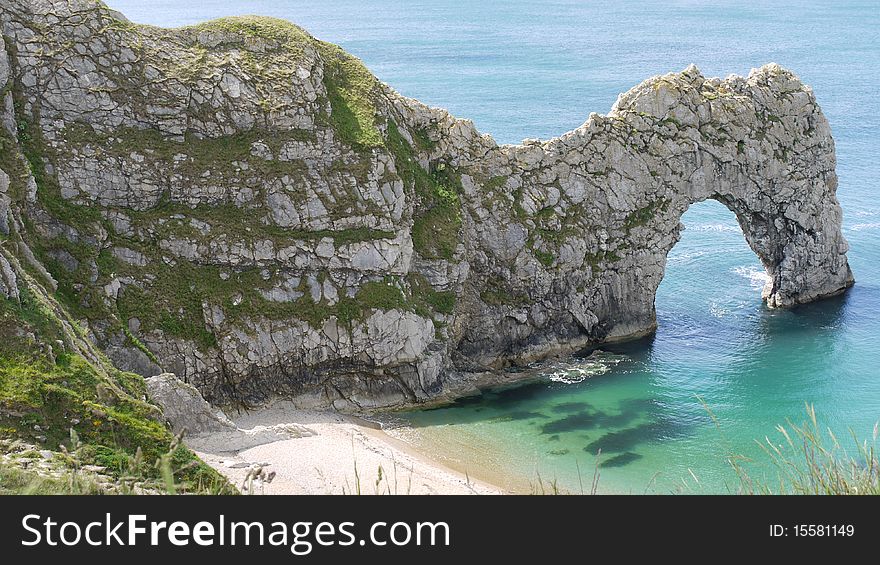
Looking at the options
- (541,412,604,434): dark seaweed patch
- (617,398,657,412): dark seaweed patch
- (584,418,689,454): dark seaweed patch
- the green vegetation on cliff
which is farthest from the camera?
the green vegetation on cliff

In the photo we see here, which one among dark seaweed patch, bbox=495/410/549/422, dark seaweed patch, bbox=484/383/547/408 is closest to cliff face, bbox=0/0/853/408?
dark seaweed patch, bbox=484/383/547/408

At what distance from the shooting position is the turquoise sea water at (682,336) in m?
47.5

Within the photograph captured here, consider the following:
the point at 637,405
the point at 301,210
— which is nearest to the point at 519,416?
the point at 637,405

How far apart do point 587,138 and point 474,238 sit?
9.62 metres

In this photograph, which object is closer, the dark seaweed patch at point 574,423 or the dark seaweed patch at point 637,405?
the dark seaweed patch at point 574,423

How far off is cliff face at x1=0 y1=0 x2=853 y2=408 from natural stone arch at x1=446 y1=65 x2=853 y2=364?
159 mm

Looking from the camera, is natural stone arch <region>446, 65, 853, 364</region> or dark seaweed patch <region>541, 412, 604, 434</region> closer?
dark seaweed patch <region>541, 412, 604, 434</region>

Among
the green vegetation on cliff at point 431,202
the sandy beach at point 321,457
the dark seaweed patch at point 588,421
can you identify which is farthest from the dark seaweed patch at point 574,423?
the green vegetation on cliff at point 431,202

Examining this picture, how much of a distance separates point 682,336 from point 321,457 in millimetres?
28465

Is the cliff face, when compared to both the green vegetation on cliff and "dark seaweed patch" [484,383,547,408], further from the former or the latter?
"dark seaweed patch" [484,383,547,408]

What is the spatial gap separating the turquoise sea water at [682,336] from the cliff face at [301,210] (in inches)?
179

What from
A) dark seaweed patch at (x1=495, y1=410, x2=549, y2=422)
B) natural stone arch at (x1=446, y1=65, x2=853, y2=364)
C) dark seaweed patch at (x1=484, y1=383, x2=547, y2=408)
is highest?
natural stone arch at (x1=446, y1=65, x2=853, y2=364)

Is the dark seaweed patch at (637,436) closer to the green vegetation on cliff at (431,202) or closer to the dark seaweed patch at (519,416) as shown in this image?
the dark seaweed patch at (519,416)

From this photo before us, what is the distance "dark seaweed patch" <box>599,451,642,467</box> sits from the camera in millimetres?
46000
